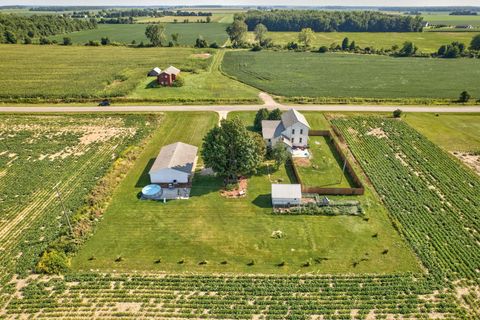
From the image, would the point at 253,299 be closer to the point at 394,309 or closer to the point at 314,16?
the point at 394,309

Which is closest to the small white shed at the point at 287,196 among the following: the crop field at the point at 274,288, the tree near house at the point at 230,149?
the crop field at the point at 274,288

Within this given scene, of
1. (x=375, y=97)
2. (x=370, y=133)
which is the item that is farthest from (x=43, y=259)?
(x=375, y=97)

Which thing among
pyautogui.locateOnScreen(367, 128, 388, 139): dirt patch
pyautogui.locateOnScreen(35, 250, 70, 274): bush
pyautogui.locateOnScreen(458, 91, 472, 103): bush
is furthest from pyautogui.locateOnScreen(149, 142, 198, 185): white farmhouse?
pyautogui.locateOnScreen(458, 91, 472, 103): bush

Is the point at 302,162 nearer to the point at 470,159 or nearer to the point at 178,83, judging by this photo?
the point at 470,159

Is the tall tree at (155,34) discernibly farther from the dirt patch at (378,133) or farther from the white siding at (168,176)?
the white siding at (168,176)

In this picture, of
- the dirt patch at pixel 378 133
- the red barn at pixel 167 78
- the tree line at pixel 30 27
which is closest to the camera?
the dirt patch at pixel 378 133

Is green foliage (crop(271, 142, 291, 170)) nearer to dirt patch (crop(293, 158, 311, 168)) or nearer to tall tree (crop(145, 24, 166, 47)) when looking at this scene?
dirt patch (crop(293, 158, 311, 168))

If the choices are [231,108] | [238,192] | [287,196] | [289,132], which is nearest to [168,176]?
[238,192]
